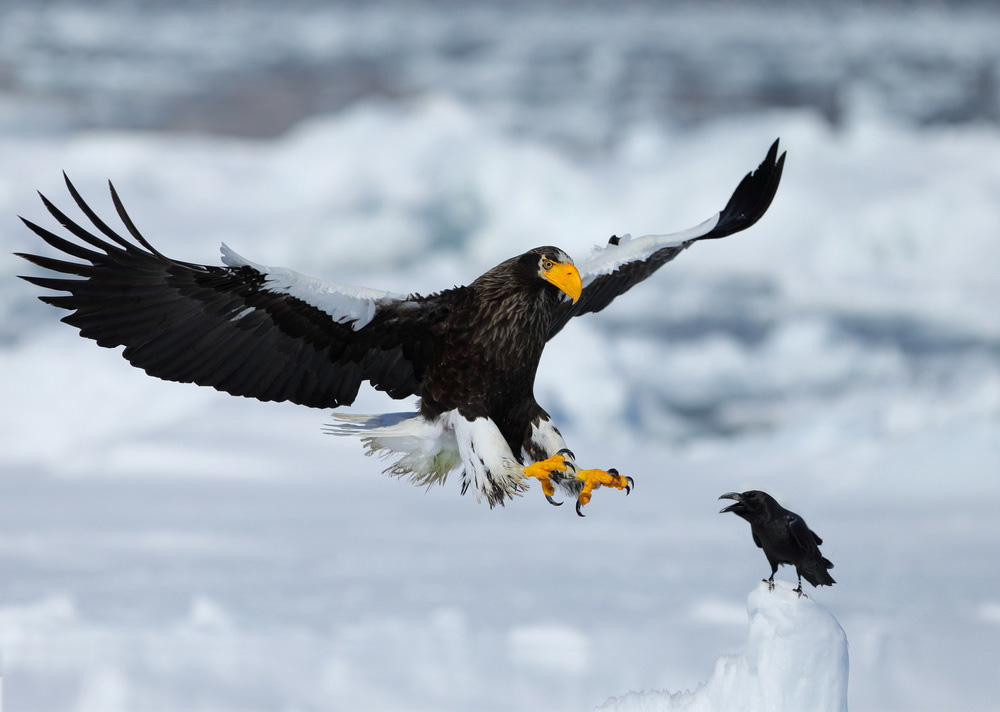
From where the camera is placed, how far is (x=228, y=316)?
5.54 meters

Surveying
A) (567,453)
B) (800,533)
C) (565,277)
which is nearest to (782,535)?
(800,533)

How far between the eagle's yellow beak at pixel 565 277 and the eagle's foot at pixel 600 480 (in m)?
0.81

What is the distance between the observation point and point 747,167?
2566cm

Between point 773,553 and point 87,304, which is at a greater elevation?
point 87,304

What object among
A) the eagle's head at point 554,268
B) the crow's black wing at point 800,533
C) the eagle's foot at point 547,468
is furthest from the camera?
the eagle's head at point 554,268

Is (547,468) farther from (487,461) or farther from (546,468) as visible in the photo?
(487,461)

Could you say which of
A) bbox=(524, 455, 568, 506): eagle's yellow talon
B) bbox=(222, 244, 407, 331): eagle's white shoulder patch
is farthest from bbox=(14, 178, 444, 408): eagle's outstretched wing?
bbox=(524, 455, 568, 506): eagle's yellow talon

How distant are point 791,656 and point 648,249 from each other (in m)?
2.32

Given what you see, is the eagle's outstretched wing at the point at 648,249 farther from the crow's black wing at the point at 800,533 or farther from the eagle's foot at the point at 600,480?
the crow's black wing at the point at 800,533

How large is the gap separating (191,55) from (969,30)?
75.5 feet

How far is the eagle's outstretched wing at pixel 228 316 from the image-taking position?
5.42 m

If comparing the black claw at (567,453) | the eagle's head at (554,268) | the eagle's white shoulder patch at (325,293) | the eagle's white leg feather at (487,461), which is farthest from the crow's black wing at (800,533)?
the eagle's white shoulder patch at (325,293)

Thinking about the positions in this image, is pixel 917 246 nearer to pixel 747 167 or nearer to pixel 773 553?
pixel 747 167

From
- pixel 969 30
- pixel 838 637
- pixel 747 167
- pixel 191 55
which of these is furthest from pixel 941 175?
pixel 838 637
